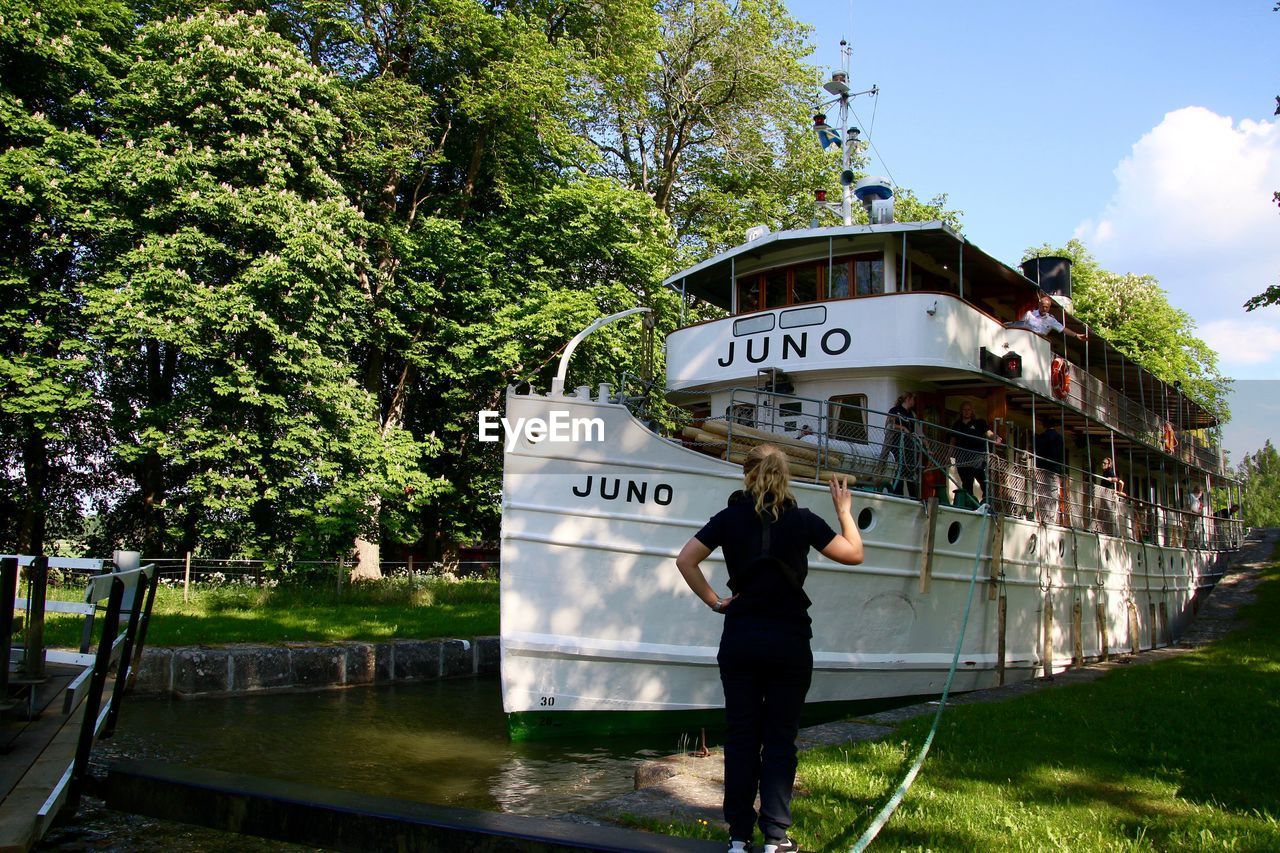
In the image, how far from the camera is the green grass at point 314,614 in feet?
43.8

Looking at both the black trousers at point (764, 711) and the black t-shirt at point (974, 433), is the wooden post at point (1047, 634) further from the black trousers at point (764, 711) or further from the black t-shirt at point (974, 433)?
the black trousers at point (764, 711)

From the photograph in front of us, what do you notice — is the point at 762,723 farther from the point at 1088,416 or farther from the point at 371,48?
the point at 371,48

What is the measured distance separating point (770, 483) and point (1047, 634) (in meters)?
10.5

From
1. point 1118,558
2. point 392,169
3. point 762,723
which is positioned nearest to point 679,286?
point 1118,558

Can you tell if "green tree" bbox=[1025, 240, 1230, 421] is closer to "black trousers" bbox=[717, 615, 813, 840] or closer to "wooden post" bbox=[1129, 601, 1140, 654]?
"wooden post" bbox=[1129, 601, 1140, 654]

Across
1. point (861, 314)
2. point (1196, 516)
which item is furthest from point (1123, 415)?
point (861, 314)

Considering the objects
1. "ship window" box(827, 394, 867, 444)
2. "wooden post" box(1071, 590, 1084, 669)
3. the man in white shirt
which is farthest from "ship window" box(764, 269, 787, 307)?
"wooden post" box(1071, 590, 1084, 669)

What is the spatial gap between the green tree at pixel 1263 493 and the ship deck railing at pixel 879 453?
229 feet

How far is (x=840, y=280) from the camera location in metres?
13.4

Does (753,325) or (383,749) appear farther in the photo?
(753,325)

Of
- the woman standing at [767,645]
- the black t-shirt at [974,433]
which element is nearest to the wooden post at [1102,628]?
the black t-shirt at [974,433]

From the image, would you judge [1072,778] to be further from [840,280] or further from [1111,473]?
[1111,473]

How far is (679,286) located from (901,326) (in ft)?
15.1

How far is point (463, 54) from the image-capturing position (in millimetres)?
23359
